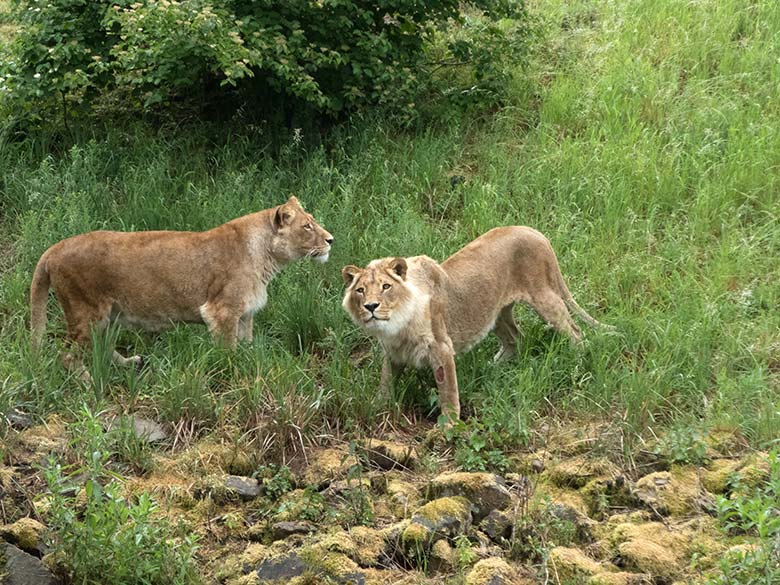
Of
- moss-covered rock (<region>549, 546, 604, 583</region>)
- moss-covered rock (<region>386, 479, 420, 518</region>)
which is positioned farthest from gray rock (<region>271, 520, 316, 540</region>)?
moss-covered rock (<region>549, 546, 604, 583</region>)

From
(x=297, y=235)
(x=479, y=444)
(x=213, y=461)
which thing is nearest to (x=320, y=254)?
(x=297, y=235)

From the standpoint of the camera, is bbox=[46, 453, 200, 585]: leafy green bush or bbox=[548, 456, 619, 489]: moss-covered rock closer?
bbox=[46, 453, 200, 585]: leafy green bush

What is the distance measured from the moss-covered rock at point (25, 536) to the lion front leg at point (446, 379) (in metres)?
2.82

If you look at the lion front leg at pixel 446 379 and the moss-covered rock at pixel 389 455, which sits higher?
the lion front leg at pixel 446 379

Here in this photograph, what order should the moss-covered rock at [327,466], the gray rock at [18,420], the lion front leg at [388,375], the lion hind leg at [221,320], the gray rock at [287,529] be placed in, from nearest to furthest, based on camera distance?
the gray rock at [287,529], the moss-covered rock at [327,466], the gray rock at [18,420], the lion front leg at [388,375], the lion hind leg at [221,320]

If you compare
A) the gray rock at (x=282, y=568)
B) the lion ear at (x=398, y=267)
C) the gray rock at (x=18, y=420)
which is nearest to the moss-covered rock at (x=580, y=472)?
the lion ear at (x=398, y=267)

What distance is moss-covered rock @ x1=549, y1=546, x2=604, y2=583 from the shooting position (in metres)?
5.77

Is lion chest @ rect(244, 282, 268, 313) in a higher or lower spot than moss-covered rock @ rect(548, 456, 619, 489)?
higher

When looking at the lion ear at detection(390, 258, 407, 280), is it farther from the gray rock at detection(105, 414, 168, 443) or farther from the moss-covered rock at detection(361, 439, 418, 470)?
the gray rock at detection(105, 414, 168, 443)

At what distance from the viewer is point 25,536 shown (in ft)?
19.3

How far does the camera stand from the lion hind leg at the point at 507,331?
8.62 m

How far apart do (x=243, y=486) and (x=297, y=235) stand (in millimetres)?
2630

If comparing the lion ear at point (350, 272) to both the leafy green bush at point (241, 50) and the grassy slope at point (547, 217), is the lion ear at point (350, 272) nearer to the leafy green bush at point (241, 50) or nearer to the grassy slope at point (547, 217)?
the grassy slope at point (547, 217)

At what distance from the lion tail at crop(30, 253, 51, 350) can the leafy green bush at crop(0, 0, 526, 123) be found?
2.35 m
